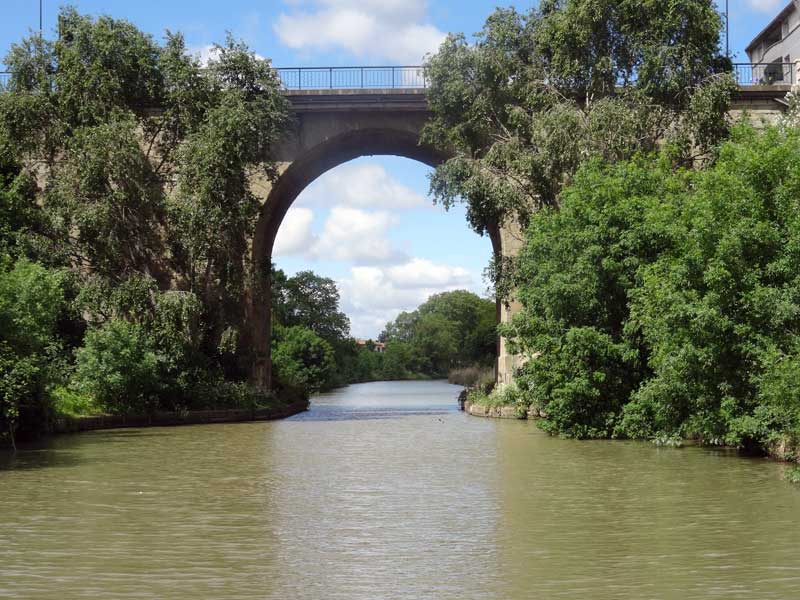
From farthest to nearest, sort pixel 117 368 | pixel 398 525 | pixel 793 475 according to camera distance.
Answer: pixel 117 368
pixel 793 475
pixel 398 525

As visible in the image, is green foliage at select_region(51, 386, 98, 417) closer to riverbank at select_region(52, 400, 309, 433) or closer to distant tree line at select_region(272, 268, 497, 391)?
riverbank at select_region(52, 400, 309, 433)

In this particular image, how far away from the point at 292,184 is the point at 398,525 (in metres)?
23.8

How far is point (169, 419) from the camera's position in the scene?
26.3m

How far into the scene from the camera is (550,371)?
66.9 feet

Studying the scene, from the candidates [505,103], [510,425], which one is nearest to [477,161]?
[505,103]

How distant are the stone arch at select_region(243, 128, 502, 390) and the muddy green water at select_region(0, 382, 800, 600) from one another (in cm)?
1327

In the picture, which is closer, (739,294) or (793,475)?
(793,475)

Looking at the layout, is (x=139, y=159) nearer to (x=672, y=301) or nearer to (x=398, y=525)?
(x=672, y=301)

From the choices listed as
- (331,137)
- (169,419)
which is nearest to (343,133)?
(331,137)

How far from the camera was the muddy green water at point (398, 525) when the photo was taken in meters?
7.50

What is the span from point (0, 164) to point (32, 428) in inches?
406

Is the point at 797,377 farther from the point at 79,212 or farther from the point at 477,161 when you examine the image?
the point at 79,212

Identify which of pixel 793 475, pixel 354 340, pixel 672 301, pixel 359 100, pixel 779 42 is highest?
pixel 779 42

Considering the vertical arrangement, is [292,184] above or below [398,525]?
above
